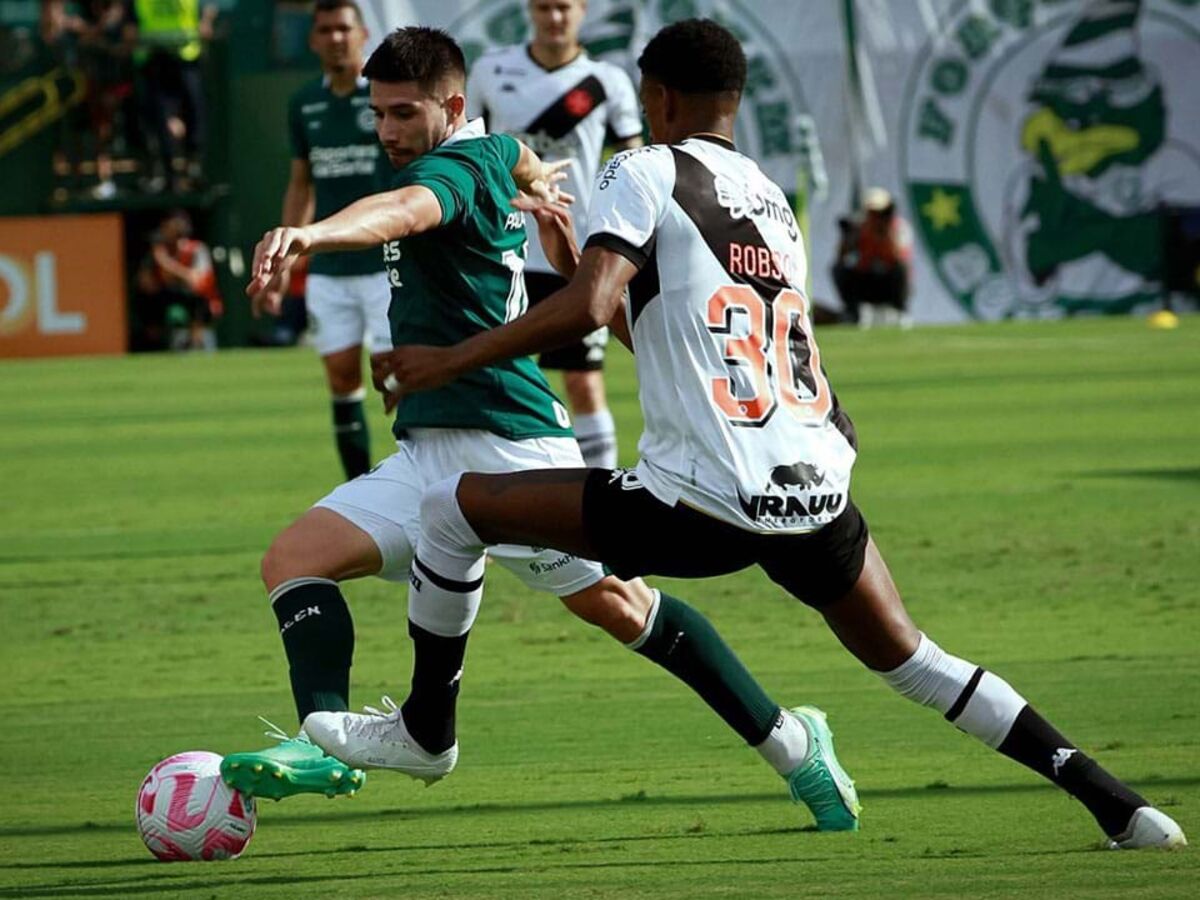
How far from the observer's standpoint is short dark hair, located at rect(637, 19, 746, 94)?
5.31m

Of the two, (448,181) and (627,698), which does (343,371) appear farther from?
(448,181)

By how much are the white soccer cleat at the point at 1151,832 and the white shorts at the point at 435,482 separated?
5.14ft

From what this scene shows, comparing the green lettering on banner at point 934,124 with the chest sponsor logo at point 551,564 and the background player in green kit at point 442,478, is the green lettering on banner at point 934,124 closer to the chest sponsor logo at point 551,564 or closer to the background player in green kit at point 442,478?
the background player in green kit at point 442,478

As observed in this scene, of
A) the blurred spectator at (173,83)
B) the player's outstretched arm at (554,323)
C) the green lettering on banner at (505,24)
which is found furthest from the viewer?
the green lettering on banner at (505,24)

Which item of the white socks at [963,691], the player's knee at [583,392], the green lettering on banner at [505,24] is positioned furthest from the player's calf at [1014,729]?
the green lettering on banner at [505,24]

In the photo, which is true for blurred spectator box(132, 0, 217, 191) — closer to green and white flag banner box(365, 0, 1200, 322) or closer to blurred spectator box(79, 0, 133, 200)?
blurred spectator box(79, 0, 133, 200)

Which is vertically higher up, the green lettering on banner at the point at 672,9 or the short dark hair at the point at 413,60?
the short dark hair at the point at 413,60

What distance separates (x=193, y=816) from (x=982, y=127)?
34692 mm

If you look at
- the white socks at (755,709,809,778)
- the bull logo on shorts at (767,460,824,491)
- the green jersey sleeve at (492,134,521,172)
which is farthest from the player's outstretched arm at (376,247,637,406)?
the white socks at (755,709,809,778)

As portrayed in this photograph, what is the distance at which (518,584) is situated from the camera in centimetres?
1074

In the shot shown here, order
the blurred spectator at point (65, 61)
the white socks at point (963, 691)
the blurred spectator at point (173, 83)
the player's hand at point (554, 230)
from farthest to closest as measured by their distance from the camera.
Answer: the blurred spectator at point (65, 61) < the blurred spectator at point (173, 83) < the player's hand at point (554, 230) < the white socks at point (963, 691)

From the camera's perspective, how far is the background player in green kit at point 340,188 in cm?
1214

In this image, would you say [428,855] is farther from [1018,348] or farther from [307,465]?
[1018,348]

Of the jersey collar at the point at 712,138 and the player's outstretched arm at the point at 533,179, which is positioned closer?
the jersey collar at the point at 712,138
